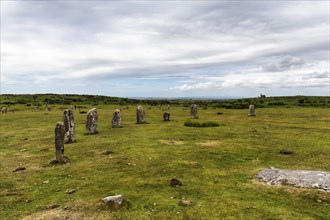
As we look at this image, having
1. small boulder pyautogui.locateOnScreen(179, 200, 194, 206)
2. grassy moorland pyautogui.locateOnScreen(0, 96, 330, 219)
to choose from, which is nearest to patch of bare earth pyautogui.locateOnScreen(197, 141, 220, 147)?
grassy moorland pyautogui.locateOnScreen(0, 96, 330, 219)

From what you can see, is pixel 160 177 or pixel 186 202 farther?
pixel 160 177

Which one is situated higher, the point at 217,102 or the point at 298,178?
the point at 217,102

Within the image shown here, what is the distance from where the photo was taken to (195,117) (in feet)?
184

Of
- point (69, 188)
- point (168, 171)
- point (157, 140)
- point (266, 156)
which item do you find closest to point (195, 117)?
point (157, 140)

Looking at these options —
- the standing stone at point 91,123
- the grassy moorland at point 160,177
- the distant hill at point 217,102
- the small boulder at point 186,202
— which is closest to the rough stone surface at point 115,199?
the grassy moorland at point 160,177

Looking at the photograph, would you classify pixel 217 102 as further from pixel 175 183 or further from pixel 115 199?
pixel 115 199

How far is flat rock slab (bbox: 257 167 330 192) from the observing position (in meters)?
16.3

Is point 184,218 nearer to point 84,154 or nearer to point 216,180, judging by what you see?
point 216,180

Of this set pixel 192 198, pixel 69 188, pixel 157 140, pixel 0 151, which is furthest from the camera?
pixel 157 140

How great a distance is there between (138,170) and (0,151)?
13.9m

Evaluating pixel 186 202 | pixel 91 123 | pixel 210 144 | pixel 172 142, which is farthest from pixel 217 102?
pixel 186 202

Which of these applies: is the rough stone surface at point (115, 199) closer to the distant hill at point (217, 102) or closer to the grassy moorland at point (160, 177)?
the grassy moorland at point (160, 177)

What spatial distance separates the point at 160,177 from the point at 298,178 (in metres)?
7.10

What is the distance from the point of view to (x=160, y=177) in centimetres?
1848
